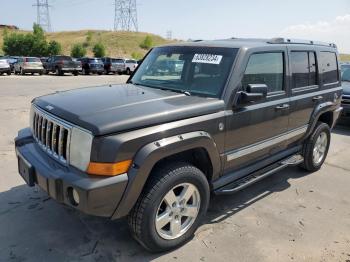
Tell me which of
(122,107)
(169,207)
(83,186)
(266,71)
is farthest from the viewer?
(266,71)

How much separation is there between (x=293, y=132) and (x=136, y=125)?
104 inches

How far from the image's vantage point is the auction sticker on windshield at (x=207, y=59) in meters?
3.88

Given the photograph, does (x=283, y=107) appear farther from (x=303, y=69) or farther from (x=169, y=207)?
(x=169, y=207)

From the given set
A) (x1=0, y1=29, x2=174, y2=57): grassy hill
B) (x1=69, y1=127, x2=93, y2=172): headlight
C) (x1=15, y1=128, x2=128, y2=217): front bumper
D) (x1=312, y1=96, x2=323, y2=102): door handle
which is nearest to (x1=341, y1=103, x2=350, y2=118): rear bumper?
(x1=312, y1=96, x2=323, y2=102): door handle

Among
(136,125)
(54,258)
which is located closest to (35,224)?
(54,258)

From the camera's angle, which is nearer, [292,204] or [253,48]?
[253,48]

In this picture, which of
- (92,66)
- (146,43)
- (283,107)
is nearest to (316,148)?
(283,107)

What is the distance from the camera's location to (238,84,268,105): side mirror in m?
3.62

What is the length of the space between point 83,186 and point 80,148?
32 centimetres

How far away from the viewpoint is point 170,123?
314 centimetres

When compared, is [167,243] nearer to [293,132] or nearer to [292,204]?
[292,204]

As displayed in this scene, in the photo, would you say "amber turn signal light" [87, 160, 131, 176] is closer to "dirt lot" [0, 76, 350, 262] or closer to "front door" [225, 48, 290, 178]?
"dirt lot" [0, 76, 350, 262]

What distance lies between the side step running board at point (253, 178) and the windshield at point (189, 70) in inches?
39.6

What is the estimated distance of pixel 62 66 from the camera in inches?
1089
